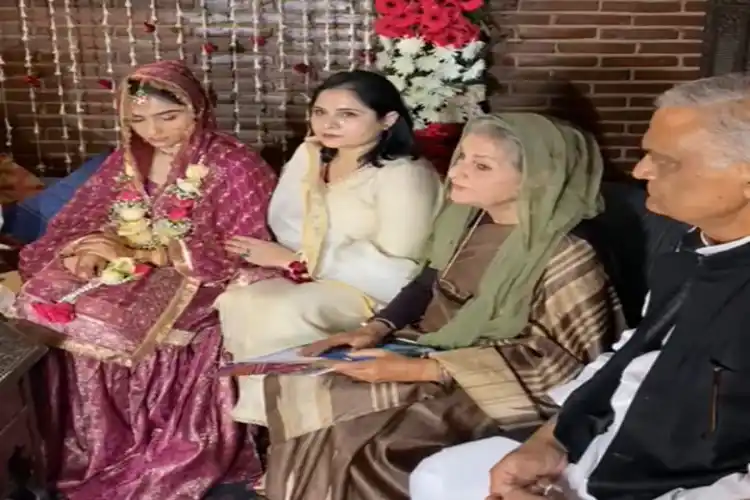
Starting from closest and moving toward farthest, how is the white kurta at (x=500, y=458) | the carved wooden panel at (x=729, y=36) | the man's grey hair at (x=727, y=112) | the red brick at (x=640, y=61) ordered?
the man's grey hair at (x=727, y=112) < the white kurta at (x=500, y=458) < the carved wooden panel at (x=729, y=36) < the red brick at (x=640, y=61)

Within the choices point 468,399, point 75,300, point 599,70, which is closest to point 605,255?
point 468,399

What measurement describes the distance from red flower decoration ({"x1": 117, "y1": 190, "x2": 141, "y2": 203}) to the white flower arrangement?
990 mm

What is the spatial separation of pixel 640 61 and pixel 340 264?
2.04 m

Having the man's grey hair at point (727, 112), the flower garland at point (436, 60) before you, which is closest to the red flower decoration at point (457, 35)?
the flower garland at point (436, 60)

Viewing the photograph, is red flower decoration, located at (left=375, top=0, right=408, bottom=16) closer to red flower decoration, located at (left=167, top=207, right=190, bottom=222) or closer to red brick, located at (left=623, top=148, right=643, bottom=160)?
red flower decoration, located at (left=167, top=207, right=190, bottom=222)

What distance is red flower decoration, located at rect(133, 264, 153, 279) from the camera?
8.10 ft

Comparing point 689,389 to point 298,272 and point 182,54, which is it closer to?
point 298,272

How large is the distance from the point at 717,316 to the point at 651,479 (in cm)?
27

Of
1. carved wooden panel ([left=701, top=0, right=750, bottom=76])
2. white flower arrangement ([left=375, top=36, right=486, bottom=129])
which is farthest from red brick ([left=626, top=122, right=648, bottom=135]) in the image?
white flower arrangement ([left=375, top=36, right=486, bottom=129])

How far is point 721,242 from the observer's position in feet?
4.55

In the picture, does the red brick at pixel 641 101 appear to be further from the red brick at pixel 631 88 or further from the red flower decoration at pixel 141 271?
the red flower decoration at pixel 141 271

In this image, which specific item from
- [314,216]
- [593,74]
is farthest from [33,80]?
[593,74]

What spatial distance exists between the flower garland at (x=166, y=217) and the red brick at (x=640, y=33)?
1.99 metres

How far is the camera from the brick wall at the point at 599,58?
3.79m
